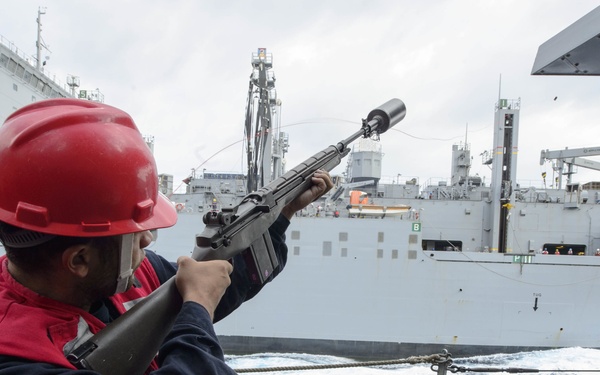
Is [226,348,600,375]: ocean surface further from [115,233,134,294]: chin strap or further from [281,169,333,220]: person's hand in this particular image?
[115,233,134,294]: chin strap

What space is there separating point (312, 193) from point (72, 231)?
3.99 feet

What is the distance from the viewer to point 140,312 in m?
0.96

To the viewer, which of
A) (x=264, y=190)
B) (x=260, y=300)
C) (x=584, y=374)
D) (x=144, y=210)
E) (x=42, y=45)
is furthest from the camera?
(x=42, y=45)

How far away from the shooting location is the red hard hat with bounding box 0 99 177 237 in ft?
2.84

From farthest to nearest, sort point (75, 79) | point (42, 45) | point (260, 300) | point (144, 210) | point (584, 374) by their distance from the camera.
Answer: point (75, 79)
point (42, 45)
point (260, 300)
point (584, 374)
point (144, 210)

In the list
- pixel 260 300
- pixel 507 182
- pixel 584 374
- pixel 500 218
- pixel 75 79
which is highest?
pixel 75 79

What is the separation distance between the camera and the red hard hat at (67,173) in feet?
2.84

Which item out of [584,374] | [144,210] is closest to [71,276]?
[144,210]

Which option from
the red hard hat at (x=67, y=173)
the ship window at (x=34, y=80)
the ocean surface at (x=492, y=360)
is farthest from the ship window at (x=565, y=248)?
the ship window at (x=34, y=80)

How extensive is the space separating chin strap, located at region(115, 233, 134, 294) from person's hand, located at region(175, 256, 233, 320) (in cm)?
12

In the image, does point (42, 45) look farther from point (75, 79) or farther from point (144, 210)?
point (144, 210)

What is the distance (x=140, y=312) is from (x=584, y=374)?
11.7m

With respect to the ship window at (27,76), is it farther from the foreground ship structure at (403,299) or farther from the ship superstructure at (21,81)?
the foreground ship structure at (403,299)

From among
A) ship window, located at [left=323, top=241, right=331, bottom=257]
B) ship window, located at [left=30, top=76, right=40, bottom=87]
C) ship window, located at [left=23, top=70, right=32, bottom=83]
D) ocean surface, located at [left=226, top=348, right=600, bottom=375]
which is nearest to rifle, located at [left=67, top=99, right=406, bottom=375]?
ship window, located at [left=323, top=241, right=331, bottom=257]
